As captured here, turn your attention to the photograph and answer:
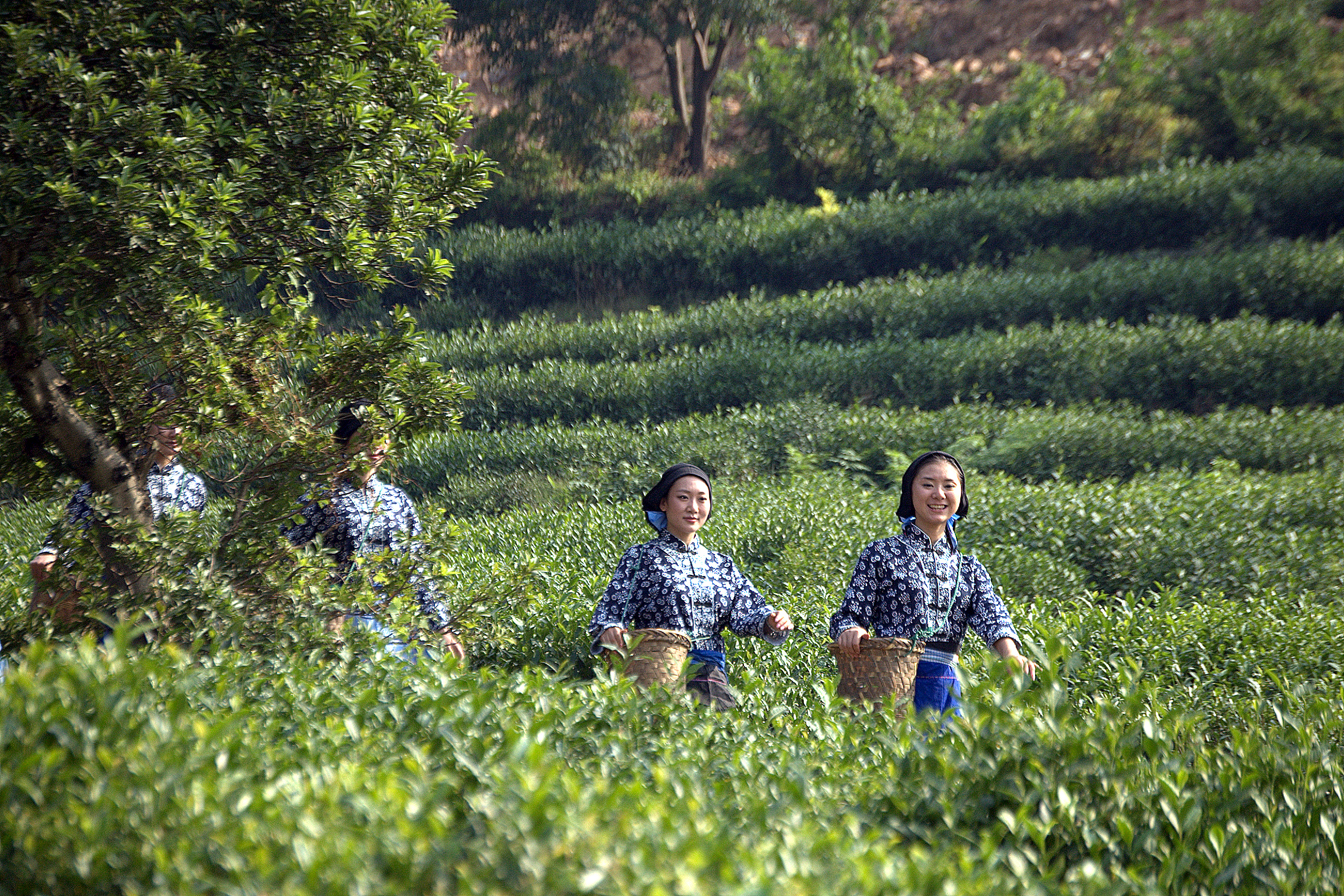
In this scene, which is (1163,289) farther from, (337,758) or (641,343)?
(337,758)

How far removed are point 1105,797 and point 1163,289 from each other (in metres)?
14.0

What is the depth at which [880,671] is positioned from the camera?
381 centimetres

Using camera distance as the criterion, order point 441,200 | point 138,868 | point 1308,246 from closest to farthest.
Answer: point 138,868 < point 441,200 < point 1308,246

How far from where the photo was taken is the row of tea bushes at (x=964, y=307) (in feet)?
46.1

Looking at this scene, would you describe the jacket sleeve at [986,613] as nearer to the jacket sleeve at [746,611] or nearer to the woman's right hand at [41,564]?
the jacket sleeve at [746,611]

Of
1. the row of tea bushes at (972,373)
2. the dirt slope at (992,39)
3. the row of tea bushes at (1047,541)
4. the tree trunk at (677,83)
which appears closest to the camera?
the row of tea bushes at (1047,541)

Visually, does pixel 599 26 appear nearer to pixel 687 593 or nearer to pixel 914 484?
pixel 914 484

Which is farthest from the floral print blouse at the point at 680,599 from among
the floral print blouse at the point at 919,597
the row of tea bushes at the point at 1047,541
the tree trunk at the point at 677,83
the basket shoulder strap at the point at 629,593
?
the tree trunk at the point at 677,83

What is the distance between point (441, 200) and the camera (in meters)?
4.64

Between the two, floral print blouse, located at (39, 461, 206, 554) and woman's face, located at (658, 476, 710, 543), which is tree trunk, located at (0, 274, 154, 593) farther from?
woman's face, located at (658, 476, 710, 543)

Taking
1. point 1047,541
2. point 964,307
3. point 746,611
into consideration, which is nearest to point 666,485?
point 746,611

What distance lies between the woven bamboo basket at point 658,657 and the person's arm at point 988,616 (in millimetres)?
1370

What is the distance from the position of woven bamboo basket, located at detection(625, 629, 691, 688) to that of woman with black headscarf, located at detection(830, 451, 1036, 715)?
2.37 feet

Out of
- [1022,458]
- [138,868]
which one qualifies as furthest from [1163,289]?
[138,868]
